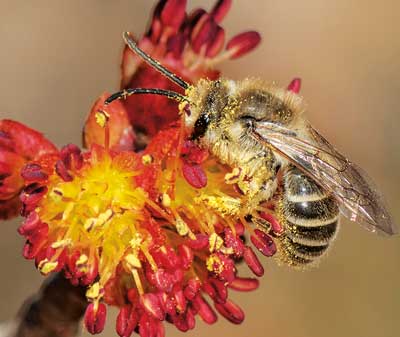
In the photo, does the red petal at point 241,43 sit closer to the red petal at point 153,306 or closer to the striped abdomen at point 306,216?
the striped abdomen at point 306,216

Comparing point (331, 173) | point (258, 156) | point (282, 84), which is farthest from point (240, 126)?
point (282, 84)

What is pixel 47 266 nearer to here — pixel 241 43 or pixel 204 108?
pixel 204 108

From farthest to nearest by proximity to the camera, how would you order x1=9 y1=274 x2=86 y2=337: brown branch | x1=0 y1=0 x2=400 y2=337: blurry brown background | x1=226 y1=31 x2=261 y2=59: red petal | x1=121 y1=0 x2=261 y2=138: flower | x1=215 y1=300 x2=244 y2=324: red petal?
x1=0 y1=0 x2=400 y2=337: blurry brown background
x1=226 y1=31 x2=261 y2=59: red petal
x1=121 y1=0 x2=261 y2=138: flower
x1=215 y1=300 x2=244 y2=324: red petal
x1=9 y1=274 x2=86 y2=337: brown branch

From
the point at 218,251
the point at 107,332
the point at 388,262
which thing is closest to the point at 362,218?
the point at 218,251

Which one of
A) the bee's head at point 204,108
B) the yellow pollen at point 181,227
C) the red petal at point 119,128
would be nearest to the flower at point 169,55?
the red petal at point 119,128

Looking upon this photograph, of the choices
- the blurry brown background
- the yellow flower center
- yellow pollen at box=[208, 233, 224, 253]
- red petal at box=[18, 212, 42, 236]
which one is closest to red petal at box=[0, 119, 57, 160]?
the yellow flower center

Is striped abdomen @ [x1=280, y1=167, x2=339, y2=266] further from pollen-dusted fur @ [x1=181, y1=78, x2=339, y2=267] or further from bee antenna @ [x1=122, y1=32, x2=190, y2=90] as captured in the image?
bee antenna @ [x1=122, y1=32, x2=190, y2=90]

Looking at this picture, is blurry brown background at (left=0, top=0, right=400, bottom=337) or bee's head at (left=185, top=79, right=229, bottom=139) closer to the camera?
bee's head at (left=185, top=79, right=229, bottom=139)

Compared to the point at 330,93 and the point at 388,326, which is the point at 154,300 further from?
the point at 330,93
